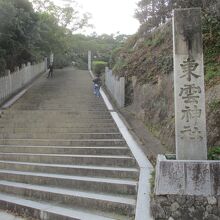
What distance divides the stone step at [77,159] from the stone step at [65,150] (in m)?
0.31

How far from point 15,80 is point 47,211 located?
1245 centimetres

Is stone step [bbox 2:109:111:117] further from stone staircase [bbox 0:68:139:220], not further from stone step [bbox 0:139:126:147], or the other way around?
stone step [bbox 0:139:126:147]

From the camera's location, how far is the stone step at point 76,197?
22.7 ft

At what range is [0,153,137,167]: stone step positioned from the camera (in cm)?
894

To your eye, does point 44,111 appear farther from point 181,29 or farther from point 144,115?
point 181,29

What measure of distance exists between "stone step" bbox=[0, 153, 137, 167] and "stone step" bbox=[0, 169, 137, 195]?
27.9 inches

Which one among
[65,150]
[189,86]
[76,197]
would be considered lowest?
[76,197]

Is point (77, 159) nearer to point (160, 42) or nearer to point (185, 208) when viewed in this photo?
point (185, 208)

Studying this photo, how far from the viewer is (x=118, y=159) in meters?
8.98

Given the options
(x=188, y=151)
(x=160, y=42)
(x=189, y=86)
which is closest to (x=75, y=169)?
(x=188, y=151)

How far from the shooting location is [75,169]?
8.73 metres

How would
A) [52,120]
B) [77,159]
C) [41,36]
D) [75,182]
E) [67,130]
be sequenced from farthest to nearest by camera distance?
[41,36]
[52,120]
[67,130]
[77,159]
[75,182]

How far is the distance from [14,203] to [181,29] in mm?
4431

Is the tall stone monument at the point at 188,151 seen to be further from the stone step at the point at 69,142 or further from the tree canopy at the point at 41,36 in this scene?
the tree canopy at the point at 41,36
